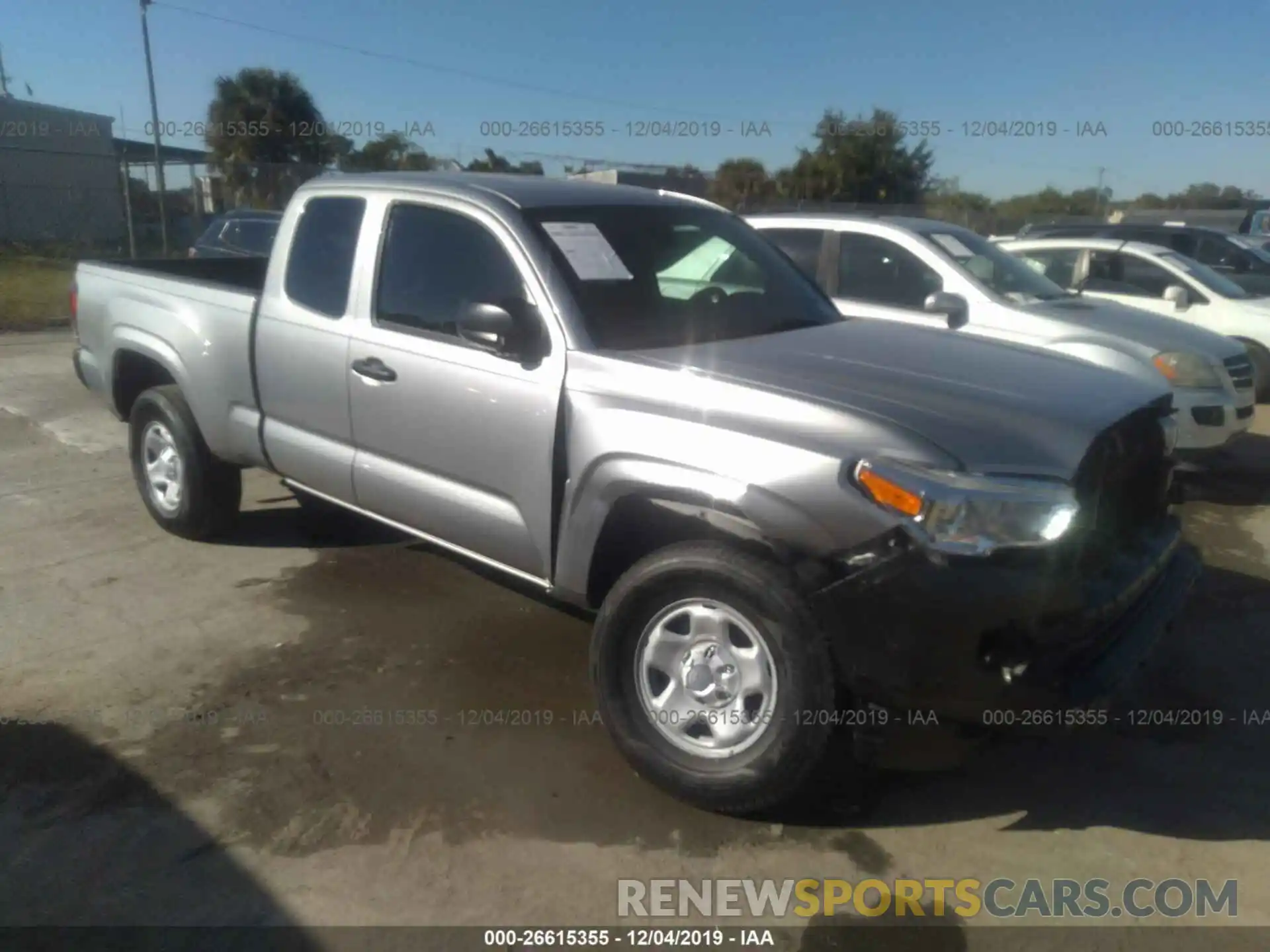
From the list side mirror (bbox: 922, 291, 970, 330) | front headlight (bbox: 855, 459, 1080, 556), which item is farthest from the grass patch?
front headlight (bbox: 855, 459, 1080, 556)

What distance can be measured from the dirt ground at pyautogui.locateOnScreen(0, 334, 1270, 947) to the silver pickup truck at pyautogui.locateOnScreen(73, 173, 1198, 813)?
42 centimetres

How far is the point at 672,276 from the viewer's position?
13.6ft

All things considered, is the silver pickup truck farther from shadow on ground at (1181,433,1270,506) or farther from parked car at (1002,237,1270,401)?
parked car at (1002,237,1270,401)

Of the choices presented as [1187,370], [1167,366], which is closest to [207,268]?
[1167,366]

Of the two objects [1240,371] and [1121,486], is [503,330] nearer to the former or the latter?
[1121,486]

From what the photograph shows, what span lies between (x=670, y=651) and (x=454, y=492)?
113 cm

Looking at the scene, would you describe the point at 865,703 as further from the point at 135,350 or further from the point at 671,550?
the point at 135,350

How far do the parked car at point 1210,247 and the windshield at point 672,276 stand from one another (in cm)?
813

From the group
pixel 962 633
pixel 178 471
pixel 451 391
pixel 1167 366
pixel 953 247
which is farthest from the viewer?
pixel 953 247

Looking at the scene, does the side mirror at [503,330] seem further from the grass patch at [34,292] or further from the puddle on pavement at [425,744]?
the grass patch at [34,292]

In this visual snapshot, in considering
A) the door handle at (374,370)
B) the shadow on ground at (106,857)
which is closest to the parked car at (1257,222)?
the door handle at (374,370)

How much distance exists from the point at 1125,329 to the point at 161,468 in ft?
20.0

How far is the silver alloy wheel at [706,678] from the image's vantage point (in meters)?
3.14

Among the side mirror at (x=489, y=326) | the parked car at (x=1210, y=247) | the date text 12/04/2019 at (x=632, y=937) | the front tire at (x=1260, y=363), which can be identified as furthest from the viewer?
the parked car at (x=1210, y=247)
